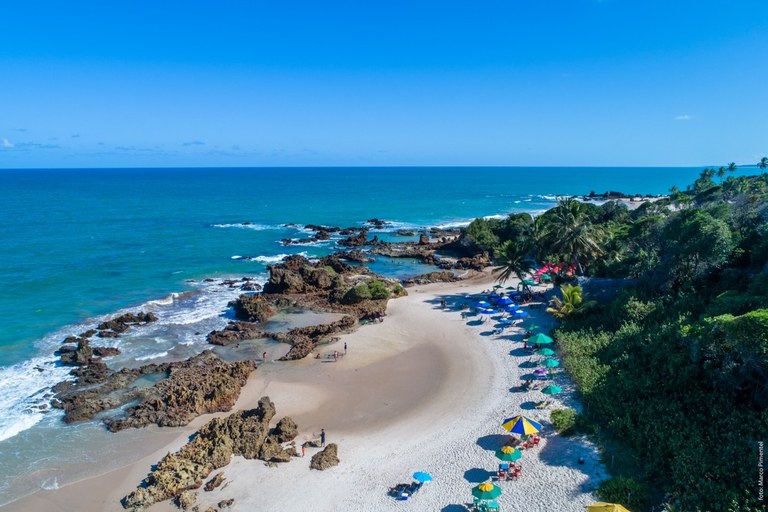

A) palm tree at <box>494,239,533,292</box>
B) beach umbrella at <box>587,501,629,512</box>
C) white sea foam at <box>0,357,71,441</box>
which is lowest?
white sea foam at <box>0,357,71,441</box>

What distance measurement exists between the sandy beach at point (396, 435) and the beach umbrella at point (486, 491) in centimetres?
81

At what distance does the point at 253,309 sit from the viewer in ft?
131

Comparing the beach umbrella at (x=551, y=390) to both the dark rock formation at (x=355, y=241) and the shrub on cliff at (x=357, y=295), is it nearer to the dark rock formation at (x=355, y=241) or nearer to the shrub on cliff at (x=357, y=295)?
the shrub on cliff at (x=357, y=295)

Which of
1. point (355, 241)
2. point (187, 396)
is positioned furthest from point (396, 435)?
point (355, 241)

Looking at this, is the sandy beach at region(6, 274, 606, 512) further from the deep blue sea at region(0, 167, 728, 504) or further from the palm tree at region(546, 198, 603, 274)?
the palm tree at region(546, 198, 603, 274)

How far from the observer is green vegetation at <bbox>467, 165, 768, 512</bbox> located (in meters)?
16.7

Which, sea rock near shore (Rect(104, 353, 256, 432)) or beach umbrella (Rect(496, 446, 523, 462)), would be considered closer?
beach umbrella (Rect(496, 446, 523, 462))

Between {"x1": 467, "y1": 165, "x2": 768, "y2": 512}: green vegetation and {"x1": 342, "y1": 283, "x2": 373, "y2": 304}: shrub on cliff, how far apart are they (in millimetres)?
16141

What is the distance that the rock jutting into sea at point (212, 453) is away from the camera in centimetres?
1911

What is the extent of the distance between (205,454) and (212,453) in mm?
299

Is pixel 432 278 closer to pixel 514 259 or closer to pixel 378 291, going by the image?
pixel 378 291

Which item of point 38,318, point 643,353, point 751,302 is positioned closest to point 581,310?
point 643,353

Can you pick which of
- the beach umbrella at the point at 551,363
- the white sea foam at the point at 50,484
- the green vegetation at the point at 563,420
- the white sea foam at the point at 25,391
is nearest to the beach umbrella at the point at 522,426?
the green vegetation at the point at 563,420

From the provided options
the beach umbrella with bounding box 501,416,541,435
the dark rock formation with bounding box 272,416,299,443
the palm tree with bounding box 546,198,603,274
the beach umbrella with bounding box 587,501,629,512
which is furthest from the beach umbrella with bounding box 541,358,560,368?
the palm tree with bounding box 546,198,603,274
